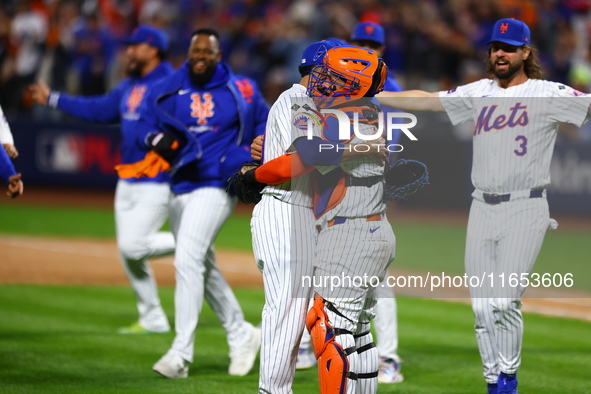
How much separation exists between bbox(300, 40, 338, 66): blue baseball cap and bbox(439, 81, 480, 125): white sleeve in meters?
1.42

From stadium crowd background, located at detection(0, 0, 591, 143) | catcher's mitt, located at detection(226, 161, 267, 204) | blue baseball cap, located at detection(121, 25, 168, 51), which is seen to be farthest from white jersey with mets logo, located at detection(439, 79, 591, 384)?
stadium crowd background, located at detection(0, 0, 591, 143)

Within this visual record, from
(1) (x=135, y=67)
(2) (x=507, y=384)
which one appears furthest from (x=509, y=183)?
(1) (x=135, y=67)

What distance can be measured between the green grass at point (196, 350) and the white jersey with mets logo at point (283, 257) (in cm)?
143

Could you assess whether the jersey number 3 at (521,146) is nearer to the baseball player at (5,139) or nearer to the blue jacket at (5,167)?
the blue jacket at (5,167)

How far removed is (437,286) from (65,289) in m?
4.55

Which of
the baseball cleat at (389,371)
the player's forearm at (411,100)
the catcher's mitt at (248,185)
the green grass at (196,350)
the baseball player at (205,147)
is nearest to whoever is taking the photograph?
the catcher's mitt at (248,185)

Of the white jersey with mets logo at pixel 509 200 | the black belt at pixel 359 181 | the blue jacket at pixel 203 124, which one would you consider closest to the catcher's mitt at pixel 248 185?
A: the black belt at pixel 359 181

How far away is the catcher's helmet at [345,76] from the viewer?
4355mm

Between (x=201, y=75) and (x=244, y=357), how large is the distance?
6.98ft

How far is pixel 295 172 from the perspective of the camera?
174 inches

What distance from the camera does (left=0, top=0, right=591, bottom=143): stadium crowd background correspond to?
17172 millimetres

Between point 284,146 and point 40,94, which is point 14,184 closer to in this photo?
point 40,94

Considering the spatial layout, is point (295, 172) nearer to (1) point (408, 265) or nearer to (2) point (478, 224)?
(2) point (478, 224)

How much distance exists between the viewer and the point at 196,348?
739 cm
